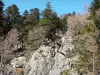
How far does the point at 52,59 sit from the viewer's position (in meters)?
41.4

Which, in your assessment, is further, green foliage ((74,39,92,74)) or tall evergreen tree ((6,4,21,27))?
tall evergreen tree ((6,4,21,27))

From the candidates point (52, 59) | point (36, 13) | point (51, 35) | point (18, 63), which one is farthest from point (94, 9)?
point (36, 13)

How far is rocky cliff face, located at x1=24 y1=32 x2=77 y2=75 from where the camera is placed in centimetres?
3884

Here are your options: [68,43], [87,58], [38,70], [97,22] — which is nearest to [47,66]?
[38,70]

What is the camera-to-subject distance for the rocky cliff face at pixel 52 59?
38844 mm

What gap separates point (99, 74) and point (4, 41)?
2099cm

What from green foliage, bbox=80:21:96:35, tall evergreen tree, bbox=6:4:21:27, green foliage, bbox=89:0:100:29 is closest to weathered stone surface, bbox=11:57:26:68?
tall evergreen tree, bbox=6:4:21:27

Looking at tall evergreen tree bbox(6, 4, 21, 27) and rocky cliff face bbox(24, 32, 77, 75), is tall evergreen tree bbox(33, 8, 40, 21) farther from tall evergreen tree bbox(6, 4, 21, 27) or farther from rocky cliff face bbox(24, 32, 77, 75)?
rocky cliff face bbox(24, 32, 77, 75)

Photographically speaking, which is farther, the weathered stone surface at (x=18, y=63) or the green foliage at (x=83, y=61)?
the weathered stone surface at (x=18, y=63)

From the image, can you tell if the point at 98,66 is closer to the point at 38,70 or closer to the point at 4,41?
the point at 38,70

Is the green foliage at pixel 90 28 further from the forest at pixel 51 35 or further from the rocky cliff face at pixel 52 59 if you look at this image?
the rocky cliff face at pixel 52 59

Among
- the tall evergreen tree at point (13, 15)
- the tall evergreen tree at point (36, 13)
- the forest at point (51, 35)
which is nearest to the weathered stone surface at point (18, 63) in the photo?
the forest at point (51, 35)

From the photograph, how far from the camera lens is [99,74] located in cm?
2966

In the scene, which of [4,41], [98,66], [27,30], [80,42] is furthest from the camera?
[27,30]
